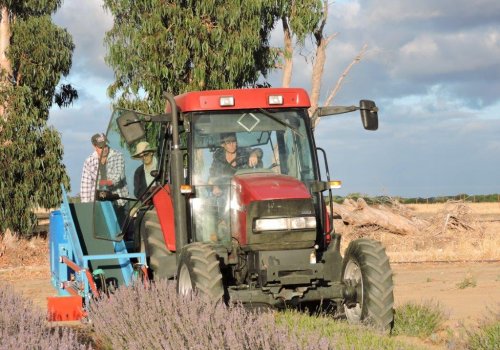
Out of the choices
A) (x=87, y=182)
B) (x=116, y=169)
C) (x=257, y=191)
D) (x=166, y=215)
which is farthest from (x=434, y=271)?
(x=257, y=191)

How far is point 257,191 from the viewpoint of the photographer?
27.9 feet

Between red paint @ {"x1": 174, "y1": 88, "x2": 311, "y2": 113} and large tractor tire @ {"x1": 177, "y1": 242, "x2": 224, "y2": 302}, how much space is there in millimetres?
1534

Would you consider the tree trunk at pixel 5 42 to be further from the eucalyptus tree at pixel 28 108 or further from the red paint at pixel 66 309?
the red paint at pixel 66 309

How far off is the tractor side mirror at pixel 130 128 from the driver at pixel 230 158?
2.66ft

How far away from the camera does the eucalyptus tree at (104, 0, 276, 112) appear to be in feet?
80.4

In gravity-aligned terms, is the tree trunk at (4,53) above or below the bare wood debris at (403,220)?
above

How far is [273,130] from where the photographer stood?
9.34 metres

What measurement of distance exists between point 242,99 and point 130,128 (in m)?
1.22

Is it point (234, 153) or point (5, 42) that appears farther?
point (5, 42)

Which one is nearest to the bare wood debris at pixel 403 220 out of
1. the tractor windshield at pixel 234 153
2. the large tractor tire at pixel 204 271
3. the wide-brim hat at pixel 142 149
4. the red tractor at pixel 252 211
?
the wide-brim hat at pixel 142 149

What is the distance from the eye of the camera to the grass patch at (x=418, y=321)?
9297mm

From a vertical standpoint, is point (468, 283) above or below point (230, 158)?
below

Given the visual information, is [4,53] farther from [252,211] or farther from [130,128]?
[252,211]

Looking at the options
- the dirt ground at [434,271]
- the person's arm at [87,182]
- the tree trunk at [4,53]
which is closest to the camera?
the person's arm at [87,182]
